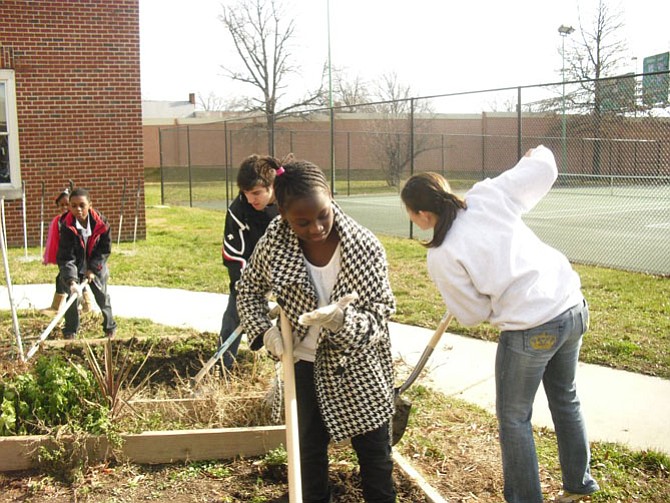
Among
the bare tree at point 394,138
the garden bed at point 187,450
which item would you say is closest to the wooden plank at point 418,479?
the garden bed at point 187,450

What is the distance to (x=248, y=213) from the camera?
448 cm

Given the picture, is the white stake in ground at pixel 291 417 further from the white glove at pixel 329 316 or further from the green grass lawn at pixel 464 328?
the green grass lawn at pixel 464 328

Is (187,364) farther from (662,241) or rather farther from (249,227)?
(662,241)

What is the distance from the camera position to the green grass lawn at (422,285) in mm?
5913

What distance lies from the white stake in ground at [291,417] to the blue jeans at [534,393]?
89 cm

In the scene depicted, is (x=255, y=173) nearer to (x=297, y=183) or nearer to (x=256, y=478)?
(x=297, y=183)

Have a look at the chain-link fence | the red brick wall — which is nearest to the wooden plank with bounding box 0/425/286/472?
the chain-link fence

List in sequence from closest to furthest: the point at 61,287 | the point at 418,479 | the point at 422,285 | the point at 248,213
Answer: the point at 418,479
the point at 248,213
the point at 61,287
the point at 422,285

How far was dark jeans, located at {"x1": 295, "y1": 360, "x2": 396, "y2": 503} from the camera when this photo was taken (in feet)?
9.91

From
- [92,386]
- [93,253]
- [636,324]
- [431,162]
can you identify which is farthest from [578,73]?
[92,386]

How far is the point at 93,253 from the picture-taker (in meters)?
6.27

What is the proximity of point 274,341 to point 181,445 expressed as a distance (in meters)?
1.30

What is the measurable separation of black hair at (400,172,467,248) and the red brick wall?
35.4 ft

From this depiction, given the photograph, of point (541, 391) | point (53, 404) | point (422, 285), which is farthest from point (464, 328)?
point (53, 404)
